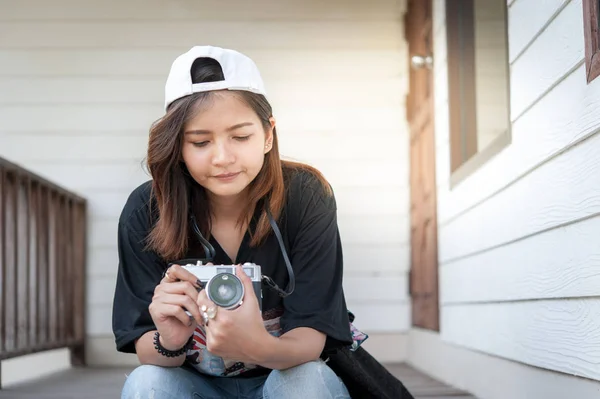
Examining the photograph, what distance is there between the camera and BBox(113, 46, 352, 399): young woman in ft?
4.92

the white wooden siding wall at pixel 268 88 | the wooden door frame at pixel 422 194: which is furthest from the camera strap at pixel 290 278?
the white wooden siding wall at pixel 268 88

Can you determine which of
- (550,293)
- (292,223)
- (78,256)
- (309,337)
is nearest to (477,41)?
(550,293)

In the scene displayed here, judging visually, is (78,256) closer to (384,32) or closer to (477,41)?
(384,32)

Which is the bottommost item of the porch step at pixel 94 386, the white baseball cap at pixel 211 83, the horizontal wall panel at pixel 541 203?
the porch step at pixel 94 386

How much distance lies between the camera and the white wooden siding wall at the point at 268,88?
4.41 metres

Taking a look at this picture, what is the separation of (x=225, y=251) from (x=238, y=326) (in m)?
0.34

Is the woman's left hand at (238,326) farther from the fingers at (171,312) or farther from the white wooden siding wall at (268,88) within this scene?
the white wooden siding wall at (268,88)

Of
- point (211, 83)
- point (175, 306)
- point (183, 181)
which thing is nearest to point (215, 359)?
point (175, 306)

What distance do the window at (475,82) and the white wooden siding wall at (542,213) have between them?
16 centimetres

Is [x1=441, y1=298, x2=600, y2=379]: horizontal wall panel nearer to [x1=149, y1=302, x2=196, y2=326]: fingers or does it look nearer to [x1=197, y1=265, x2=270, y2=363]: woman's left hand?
[x1=197, y1=265, x2=270, y2=363]: woman's left hand

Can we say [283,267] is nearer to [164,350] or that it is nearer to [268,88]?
[164,350]

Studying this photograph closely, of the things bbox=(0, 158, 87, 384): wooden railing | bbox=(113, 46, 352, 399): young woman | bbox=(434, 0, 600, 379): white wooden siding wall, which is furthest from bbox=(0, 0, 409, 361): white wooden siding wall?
bbox=(113, 46, 352, 399): young woman

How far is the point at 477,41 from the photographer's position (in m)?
3.07

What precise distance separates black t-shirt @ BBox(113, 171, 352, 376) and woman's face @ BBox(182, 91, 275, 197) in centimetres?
15
